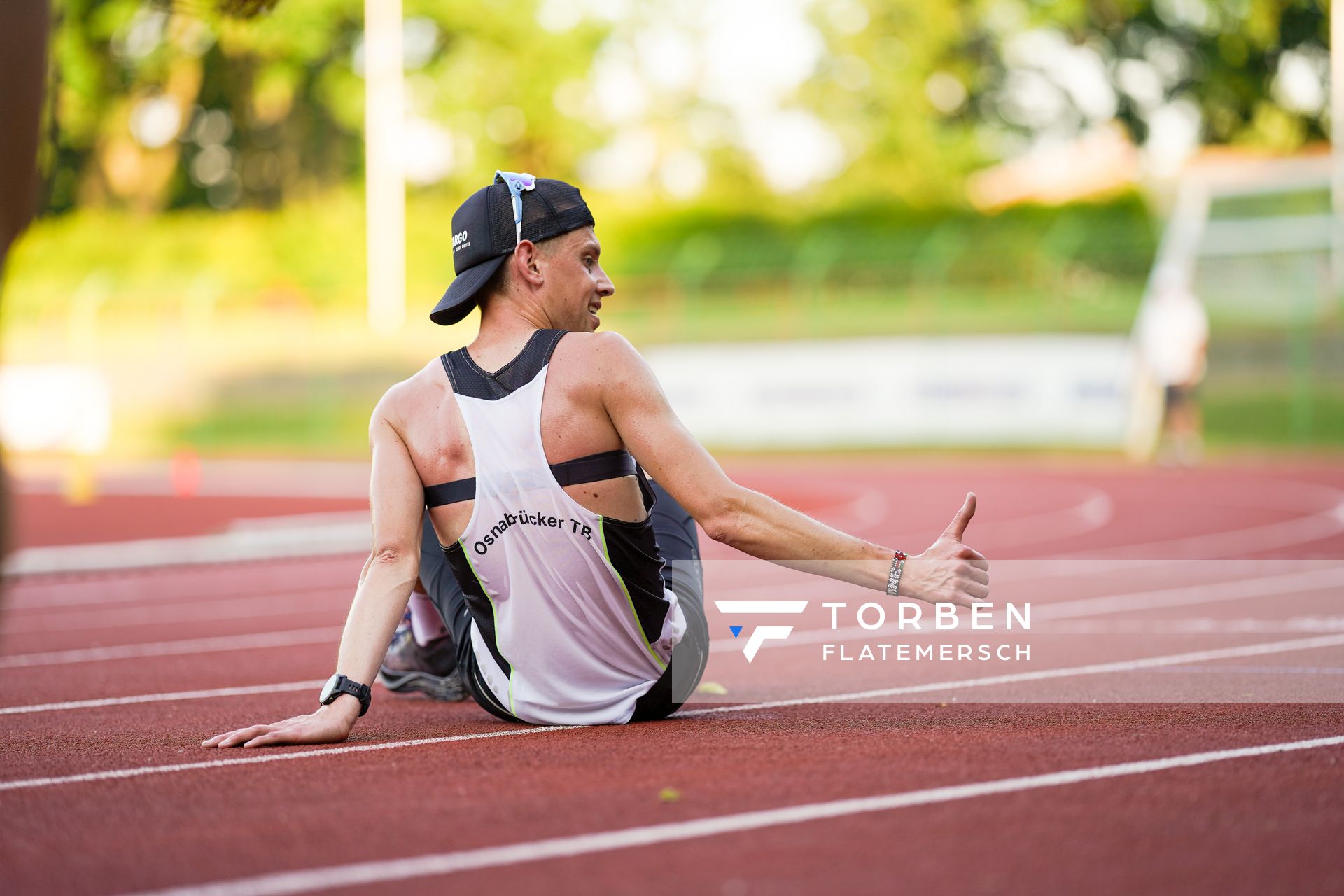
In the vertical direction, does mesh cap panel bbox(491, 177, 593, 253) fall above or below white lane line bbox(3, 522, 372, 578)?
above

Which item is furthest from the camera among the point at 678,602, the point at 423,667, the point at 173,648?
the point at 173,648

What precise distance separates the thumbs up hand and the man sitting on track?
72mm

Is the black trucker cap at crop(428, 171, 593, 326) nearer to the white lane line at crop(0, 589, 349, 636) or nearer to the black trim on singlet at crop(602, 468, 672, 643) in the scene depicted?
the black trim on singlet at crop(602, 468, 672, 643)

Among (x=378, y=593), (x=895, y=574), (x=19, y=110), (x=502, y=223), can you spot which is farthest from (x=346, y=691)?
(x=19, y=110)

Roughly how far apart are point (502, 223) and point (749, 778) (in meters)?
1.74

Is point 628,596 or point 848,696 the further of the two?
point 848,696

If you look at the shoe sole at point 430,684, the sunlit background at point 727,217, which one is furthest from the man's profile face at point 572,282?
the sunlit background at point 727,217

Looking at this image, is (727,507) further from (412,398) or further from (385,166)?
(385,166)

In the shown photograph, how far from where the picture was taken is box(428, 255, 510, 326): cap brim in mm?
4480

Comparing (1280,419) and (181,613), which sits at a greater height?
(1280,419)

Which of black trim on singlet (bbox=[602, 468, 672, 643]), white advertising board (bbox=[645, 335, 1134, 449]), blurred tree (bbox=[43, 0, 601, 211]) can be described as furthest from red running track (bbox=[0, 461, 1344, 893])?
blurred tree (bbox=[43, 0, 601, 211])

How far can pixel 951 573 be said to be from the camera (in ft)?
13.2

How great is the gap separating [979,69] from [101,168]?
2469cm

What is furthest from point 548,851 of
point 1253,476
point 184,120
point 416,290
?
point 184,120
